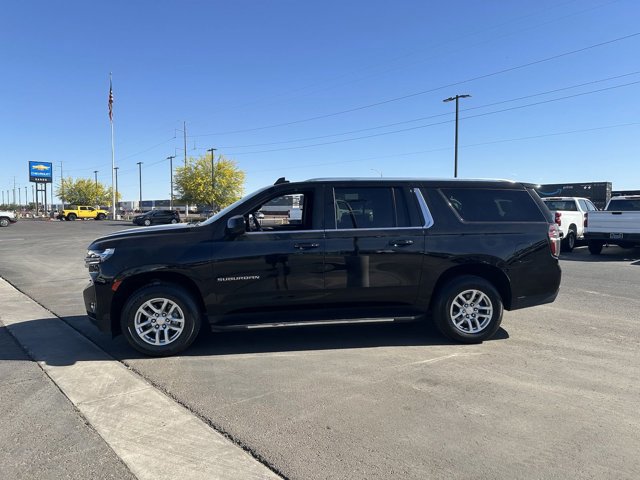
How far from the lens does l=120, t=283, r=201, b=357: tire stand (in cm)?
500

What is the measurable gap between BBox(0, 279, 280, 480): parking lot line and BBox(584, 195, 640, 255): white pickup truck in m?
13.9

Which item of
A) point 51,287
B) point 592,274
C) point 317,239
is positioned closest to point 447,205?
point 317,239

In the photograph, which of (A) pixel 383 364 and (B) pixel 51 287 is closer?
(A) pixel 383 364

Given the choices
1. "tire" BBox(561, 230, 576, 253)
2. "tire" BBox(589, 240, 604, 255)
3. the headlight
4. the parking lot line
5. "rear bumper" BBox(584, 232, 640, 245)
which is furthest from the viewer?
"tire" BBox(561, 230, 576, 253)

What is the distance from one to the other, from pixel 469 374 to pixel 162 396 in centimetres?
280

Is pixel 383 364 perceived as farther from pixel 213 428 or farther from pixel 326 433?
pixel 213 428

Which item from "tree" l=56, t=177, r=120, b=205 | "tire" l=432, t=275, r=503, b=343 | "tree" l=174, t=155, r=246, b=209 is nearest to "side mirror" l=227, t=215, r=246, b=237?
"tire" l=432, t=275, r=503, b=343

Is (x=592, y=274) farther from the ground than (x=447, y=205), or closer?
closer

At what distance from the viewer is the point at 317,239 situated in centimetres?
521

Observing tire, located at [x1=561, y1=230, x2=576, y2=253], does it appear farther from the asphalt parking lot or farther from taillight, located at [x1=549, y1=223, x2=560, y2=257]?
taillight, located at [x1=549, y1=223, x2=560, y2=257]

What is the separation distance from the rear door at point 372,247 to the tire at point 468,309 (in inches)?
14.7

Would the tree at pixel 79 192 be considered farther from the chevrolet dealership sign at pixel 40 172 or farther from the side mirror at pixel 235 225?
the side mirror at pixel 235 225

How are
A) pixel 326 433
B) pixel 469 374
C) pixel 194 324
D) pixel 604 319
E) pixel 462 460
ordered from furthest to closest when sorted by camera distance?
pixel 604 319
pixel 194 324
pixel 469 374
pixel 326 433
pixel 462 460

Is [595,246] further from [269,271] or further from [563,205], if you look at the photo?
[269,271]
